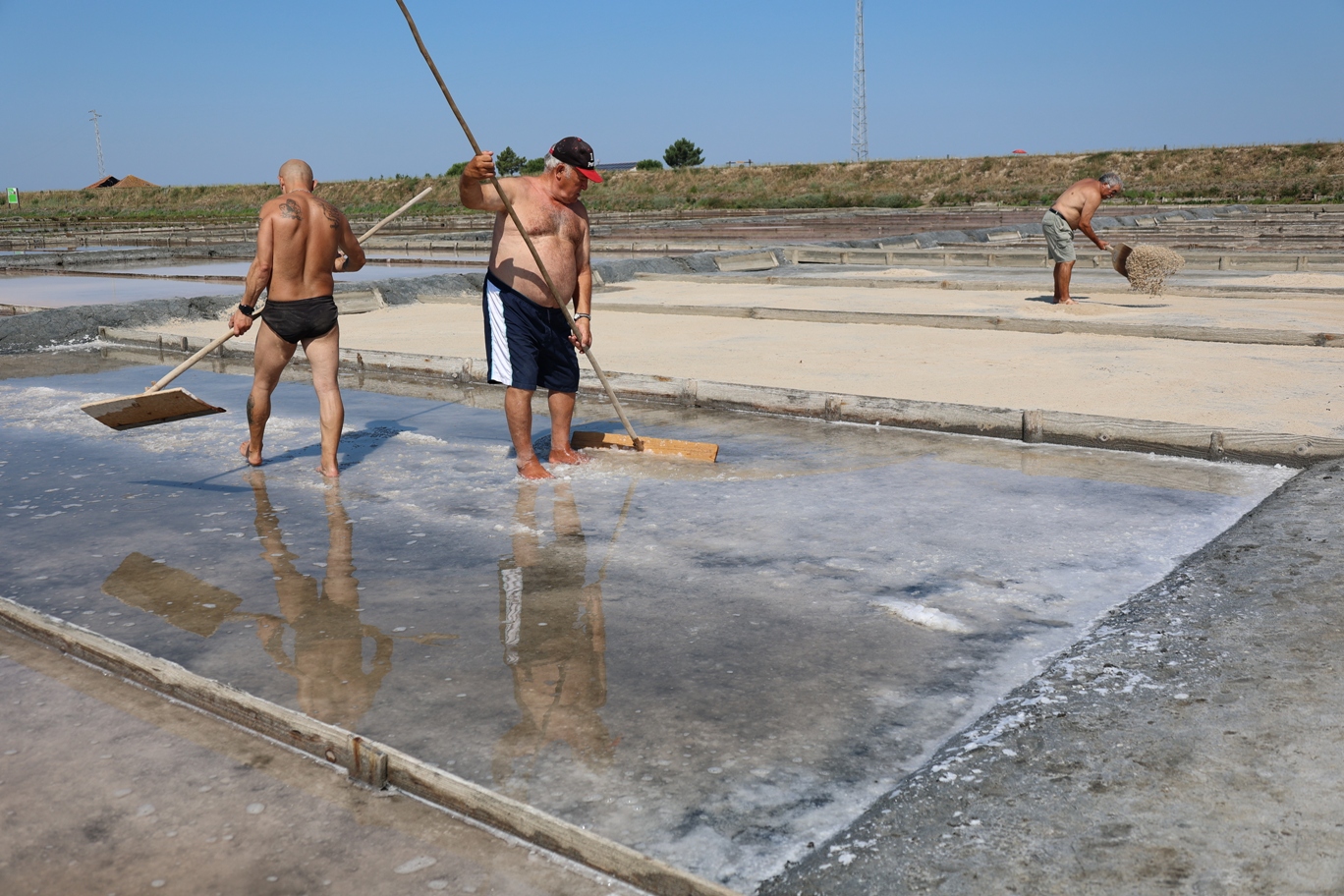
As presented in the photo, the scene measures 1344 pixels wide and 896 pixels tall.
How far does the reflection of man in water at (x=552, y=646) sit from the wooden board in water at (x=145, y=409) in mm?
2057

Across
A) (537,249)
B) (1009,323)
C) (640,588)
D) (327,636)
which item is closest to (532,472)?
(537,249)

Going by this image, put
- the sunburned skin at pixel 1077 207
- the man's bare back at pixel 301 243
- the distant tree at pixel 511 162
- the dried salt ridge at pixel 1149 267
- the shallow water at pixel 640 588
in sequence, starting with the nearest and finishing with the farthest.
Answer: the shallow water at pixel 640 588 → the man's bare back at pixel 301 243 → the sunburned skin at pixel 1077 207 → the dried salt ridge at pixel 1149 267 → the distant tree at pixel 511 162

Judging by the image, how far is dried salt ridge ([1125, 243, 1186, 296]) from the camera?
484 inches

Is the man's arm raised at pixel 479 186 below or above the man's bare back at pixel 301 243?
above

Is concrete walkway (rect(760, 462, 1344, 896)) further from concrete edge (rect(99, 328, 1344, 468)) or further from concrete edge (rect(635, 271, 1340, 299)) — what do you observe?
concrete edge (rect(635, 271, 1340, 299))

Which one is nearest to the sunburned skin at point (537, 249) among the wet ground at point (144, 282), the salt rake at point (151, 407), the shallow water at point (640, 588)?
the shallow water at point (640, 588)

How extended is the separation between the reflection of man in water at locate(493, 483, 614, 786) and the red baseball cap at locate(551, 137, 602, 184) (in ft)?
5.85

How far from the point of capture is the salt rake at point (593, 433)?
5094mm

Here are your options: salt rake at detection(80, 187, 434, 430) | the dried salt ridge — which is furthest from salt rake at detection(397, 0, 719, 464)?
the dried salt ridge

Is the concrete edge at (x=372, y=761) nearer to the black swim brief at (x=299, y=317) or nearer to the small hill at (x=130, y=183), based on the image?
the black swim brief at (x=299, y=317)

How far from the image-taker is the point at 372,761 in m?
2.56

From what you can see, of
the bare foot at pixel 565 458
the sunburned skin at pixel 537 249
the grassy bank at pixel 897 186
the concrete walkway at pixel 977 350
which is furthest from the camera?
the grassy bank at pixel 897 186

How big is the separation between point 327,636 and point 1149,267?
11000mm

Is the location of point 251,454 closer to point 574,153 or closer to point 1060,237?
point 574,153
